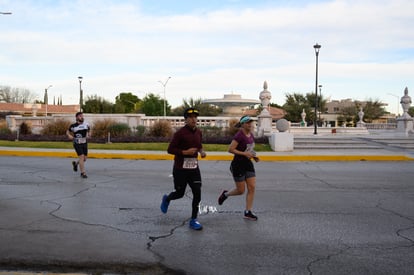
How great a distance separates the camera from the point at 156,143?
21.4 meters

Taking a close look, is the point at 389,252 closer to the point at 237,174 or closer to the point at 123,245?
the point at 237,174

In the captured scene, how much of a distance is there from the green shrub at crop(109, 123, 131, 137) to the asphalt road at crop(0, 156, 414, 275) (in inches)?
504

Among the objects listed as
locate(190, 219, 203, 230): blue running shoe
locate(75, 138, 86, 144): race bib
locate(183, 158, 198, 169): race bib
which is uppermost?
locate(75, 138, 86, 144): race bib

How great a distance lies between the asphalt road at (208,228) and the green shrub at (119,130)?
1281cm

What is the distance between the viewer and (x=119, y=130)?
80.4 feet

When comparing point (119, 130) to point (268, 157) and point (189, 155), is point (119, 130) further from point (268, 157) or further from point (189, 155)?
point (189, 155)

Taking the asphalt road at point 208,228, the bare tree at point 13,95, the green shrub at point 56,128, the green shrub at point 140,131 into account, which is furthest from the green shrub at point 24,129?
the bare tree at point 13,95

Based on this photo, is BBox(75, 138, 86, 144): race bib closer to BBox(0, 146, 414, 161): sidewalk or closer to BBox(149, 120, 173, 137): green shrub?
BBox(0, 146, 414, 161): sidewalk

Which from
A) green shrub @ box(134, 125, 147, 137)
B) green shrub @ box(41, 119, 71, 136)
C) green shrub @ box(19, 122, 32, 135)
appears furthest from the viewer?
green shrub @ box(19, 122, 32, 135)

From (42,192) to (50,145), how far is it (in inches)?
491

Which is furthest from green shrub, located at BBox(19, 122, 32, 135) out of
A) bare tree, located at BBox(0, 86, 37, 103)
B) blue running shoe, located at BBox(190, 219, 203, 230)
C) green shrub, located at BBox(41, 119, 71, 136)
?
bare tree, located at BBox(0, 86, 37, 103)

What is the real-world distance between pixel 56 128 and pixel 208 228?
69.7 feet

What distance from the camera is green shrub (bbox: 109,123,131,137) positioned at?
24.3 meters

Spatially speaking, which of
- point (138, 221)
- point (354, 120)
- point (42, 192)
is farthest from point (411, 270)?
point (354, 120)
